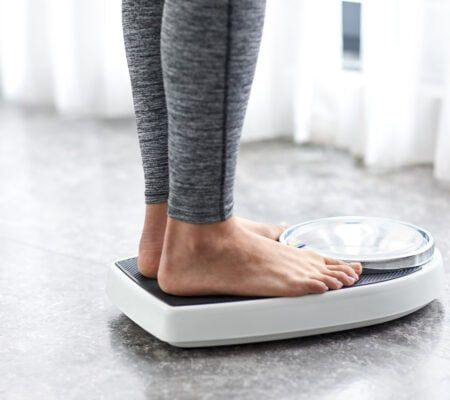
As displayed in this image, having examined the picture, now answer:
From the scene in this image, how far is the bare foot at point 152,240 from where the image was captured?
1321 millimetres

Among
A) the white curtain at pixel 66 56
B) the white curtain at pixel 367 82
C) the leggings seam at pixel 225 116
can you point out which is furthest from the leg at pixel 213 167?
the white curtain at pixel 66 56

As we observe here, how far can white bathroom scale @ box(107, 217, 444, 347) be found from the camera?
4.00 ft

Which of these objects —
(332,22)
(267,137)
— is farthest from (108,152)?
(332,22)

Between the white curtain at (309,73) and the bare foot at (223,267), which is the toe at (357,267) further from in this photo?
the white curtain at (309,73)

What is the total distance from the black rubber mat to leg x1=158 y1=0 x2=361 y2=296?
0.01m

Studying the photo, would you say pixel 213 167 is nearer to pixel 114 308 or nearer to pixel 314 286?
pixel 314 286

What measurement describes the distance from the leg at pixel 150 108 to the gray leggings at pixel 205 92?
3 cm

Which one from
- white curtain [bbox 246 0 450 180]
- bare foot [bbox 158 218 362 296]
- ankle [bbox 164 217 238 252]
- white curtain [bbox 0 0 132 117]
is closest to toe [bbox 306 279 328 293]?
bare foot [bbox 158 218 362 296]

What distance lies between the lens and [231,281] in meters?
1.24

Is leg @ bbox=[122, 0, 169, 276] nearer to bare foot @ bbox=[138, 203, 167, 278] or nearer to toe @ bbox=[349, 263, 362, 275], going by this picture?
bare foot @ bbox=[138, 203, 167, 278]

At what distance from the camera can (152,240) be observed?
1.33 m

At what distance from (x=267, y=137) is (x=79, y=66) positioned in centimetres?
63

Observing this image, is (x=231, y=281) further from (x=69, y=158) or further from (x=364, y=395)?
(x=69, y=158)

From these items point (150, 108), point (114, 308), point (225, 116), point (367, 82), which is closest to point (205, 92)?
point (225, 116)
